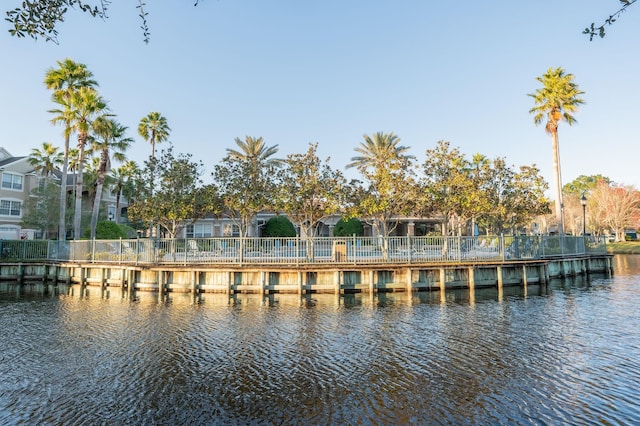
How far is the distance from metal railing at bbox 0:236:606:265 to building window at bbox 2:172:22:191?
94.4ft

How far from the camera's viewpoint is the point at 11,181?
1710 inches

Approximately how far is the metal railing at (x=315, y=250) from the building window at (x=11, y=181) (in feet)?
94.4

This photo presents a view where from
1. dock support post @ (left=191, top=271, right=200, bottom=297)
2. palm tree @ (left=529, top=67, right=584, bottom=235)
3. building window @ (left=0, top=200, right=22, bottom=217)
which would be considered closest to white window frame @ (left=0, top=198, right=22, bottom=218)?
building window @ (left=0, top=200, right=22, bottom=217)

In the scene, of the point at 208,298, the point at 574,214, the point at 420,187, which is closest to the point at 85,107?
the point at 208,298

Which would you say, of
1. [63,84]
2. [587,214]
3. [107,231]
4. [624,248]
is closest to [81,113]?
[63,84]

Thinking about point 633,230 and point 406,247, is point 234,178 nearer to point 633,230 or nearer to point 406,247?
point 406,247

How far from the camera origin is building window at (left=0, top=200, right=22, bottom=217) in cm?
4238

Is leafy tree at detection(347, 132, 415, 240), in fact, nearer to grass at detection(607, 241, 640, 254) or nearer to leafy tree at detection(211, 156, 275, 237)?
leafy tree at detection(211, 156, 275, 237)

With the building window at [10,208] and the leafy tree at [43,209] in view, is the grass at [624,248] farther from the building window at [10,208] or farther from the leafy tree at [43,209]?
the building window at [10,208]

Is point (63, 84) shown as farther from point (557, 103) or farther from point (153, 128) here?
point (557, 103)

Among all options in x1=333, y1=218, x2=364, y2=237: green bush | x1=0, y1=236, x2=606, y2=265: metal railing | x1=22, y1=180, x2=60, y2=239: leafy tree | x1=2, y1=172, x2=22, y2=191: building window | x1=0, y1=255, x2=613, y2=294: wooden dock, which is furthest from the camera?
x1=333, y1=218, x2=364, y2=237: green bush

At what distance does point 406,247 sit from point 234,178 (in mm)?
13543

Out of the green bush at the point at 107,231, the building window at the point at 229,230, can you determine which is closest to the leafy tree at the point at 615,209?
the building window at the point at 229,230

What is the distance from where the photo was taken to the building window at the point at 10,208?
139 feet
